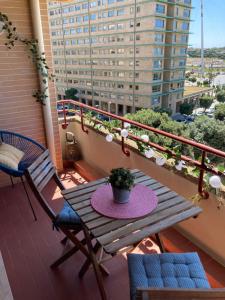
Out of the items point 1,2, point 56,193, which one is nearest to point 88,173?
point 56,193

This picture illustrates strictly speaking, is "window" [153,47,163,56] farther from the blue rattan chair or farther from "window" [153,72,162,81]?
the blue rattan chair

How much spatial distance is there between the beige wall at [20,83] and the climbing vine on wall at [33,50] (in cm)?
5

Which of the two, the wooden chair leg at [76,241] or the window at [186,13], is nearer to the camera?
the wooden chair leg at [76,241]

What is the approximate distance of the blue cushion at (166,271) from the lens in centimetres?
119

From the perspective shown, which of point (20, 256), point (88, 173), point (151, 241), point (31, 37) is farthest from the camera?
point (88, 173)

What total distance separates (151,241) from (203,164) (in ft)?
2.93

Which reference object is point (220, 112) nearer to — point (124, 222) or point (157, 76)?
point (124, 222)

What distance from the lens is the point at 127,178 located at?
138 centimetres

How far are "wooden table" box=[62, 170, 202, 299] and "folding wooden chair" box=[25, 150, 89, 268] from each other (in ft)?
0.55

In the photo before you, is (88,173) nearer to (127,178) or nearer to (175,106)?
(127,178)

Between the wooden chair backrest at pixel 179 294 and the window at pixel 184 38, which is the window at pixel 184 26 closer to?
the window at pixel 184 38

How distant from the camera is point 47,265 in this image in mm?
1890

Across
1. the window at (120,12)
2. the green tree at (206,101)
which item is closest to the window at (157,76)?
the window at (120,12)

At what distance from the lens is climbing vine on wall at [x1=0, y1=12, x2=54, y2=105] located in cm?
268
